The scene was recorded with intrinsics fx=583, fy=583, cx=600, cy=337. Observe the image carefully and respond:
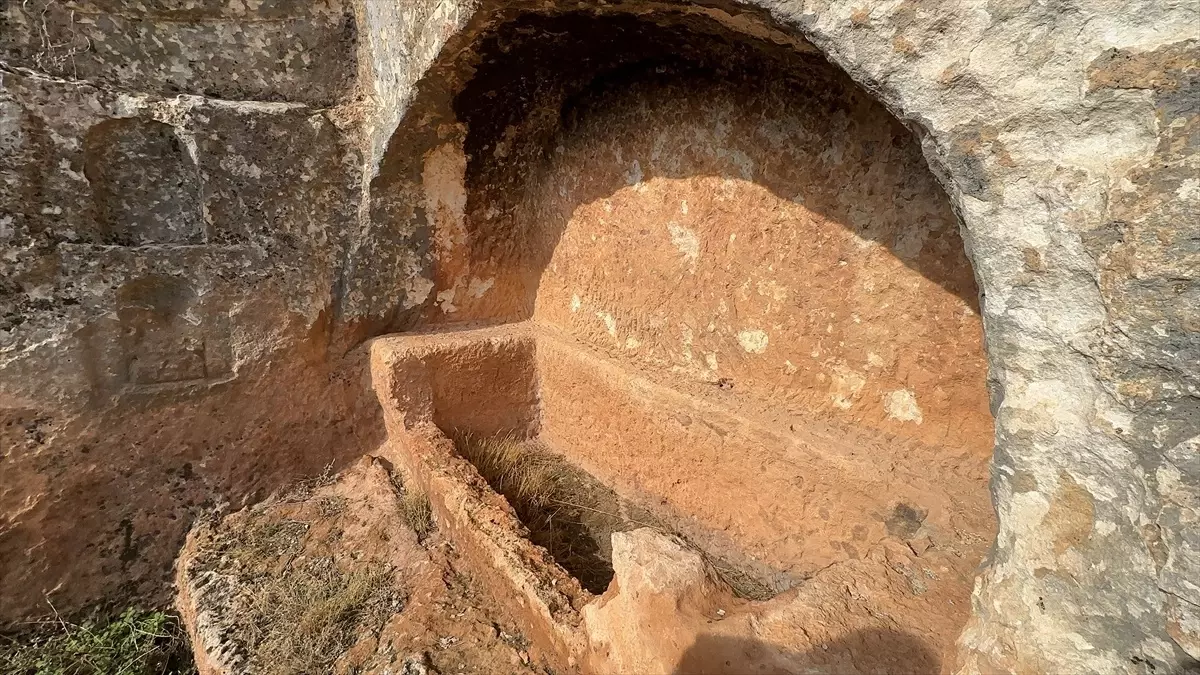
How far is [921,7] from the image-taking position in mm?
930

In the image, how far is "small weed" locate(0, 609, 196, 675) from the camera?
1920 millimetres

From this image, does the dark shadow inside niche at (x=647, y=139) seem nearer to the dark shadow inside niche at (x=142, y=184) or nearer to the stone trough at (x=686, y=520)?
the stone trough at (x=686, y=520)

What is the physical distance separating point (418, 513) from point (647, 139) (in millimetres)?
1697

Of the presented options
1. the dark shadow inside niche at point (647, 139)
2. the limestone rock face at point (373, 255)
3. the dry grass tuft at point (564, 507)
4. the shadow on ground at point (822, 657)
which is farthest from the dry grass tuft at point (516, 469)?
the shadow on ground at point (822, 657)

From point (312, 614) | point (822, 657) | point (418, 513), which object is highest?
point (822, 657)

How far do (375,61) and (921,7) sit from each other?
193cm

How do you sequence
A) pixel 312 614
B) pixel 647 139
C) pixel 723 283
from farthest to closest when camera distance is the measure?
pixel 647 139 → pixel 723 283 → pixel 312 614

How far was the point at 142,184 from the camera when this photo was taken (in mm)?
1979

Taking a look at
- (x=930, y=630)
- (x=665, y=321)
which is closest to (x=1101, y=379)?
(x=930, y=630)

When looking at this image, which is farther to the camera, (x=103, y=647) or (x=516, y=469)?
(x=516, y=469)

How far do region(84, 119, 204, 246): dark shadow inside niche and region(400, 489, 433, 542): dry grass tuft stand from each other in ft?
4.03

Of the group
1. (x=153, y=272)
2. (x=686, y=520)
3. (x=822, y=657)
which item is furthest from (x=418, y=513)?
(x=822, y=657)

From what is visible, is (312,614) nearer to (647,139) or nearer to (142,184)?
(142,184)

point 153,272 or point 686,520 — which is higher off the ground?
point 153,272
